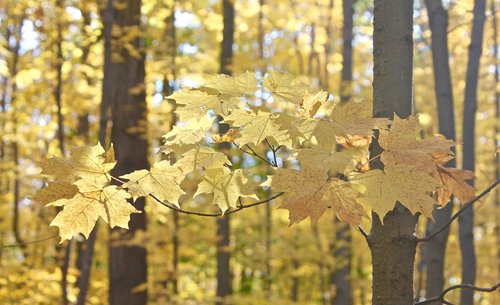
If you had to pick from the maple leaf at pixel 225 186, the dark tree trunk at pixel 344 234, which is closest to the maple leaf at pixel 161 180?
the maple leaf at pixel 225 186

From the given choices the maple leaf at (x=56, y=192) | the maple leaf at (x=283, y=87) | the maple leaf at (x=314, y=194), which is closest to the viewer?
the maple leaf at (x=314, y=194)

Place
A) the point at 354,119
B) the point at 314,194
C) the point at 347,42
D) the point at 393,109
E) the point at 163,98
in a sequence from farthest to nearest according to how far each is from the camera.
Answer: the point at 347,42
the point at 163,98
the point at 393,109
the point at 354,119
the point at 314,194

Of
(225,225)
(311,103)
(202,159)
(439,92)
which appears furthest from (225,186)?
(225,225)

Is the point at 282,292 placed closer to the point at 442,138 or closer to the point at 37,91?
the point at 37,91

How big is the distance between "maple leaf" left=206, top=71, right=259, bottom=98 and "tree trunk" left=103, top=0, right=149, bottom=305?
159 inches

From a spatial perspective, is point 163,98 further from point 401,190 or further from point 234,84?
point 401,190

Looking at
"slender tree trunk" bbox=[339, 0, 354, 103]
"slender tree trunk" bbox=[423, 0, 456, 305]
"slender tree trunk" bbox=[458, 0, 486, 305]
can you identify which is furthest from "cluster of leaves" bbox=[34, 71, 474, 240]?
"slender tree trunk" bbox=[339, 0, 354, 103]

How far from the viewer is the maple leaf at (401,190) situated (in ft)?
4.34

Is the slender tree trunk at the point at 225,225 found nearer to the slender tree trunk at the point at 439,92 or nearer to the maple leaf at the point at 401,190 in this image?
the slender tree trunk at the point at 439,92

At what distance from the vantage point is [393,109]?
67.4 inches

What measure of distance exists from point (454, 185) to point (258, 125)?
1.88ft

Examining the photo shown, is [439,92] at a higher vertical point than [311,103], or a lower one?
higher

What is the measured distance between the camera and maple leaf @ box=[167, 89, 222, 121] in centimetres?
161

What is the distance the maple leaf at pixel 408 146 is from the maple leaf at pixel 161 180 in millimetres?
494
